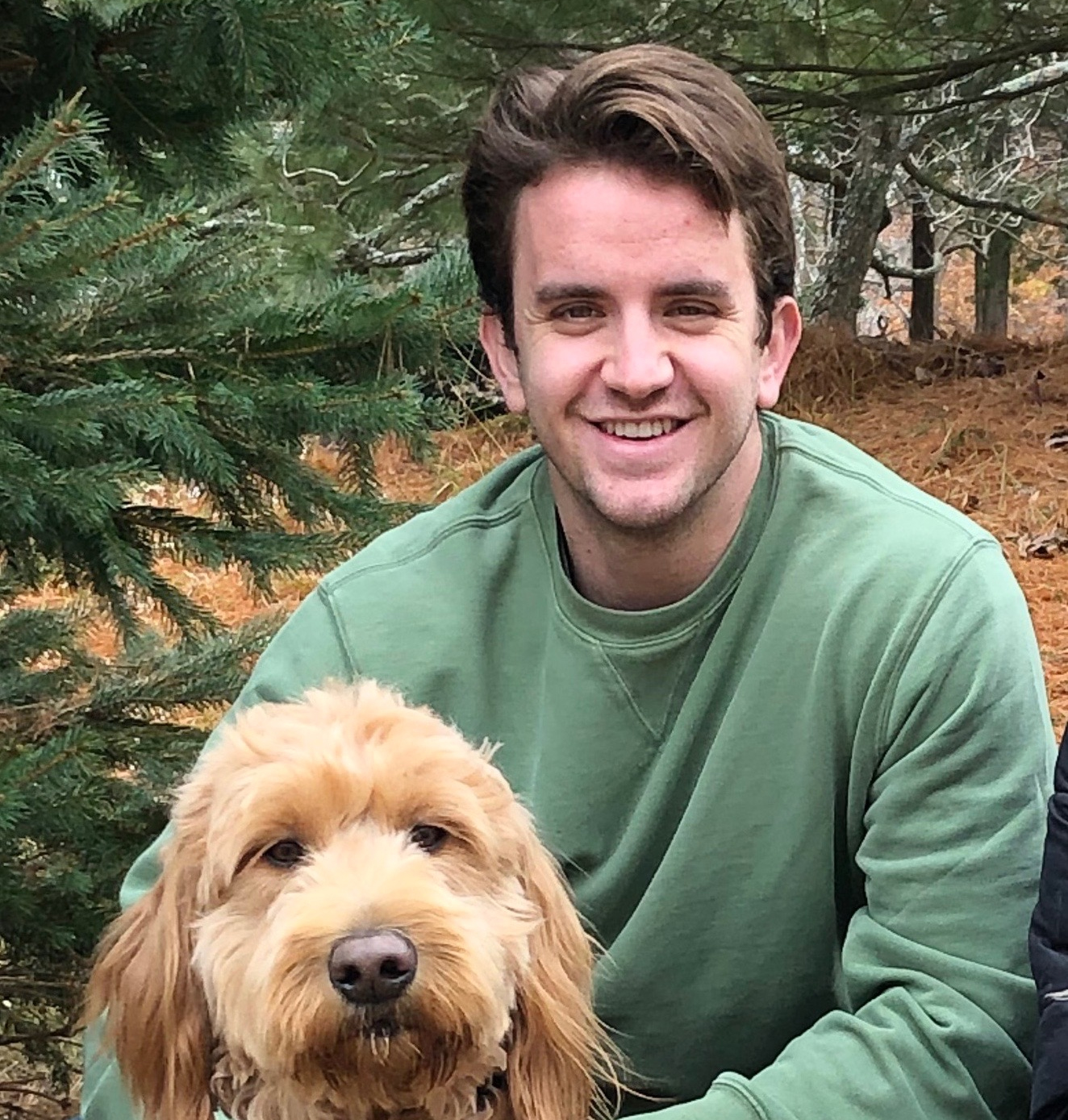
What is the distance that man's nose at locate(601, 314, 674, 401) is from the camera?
86.7 inches

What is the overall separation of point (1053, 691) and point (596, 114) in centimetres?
353

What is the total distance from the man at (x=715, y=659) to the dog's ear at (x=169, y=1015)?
232 mm

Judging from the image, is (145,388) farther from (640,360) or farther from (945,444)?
(945,444)

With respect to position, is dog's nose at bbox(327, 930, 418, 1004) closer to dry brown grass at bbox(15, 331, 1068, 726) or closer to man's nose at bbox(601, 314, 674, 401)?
man's nose at bbox(601, 314, 674, 401)

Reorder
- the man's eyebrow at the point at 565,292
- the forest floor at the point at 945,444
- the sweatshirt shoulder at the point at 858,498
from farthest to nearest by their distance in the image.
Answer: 1. the forest floor at the point at 945,444
2. the man's eyebrow at the point at 565,292
3. the sweatshirt shoulder at the point at 858,498

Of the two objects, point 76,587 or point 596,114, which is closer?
point 596,114

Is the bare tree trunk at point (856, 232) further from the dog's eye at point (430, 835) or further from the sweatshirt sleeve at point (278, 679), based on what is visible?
the dog's eye at point (430, 835)

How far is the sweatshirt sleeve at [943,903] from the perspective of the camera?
1916mm

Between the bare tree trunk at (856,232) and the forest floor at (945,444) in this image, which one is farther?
the bare tree trunk at (856,232)

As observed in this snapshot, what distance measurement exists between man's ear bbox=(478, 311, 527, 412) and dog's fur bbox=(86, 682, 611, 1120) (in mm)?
663

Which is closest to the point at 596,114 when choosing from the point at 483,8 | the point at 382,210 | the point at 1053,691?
the point at 1053,691

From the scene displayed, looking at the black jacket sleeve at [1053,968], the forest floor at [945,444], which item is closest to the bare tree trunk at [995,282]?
the forest floor at [945,444]

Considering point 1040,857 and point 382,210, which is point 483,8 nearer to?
point 382,210

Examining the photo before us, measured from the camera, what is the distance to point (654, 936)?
2.18 meters
